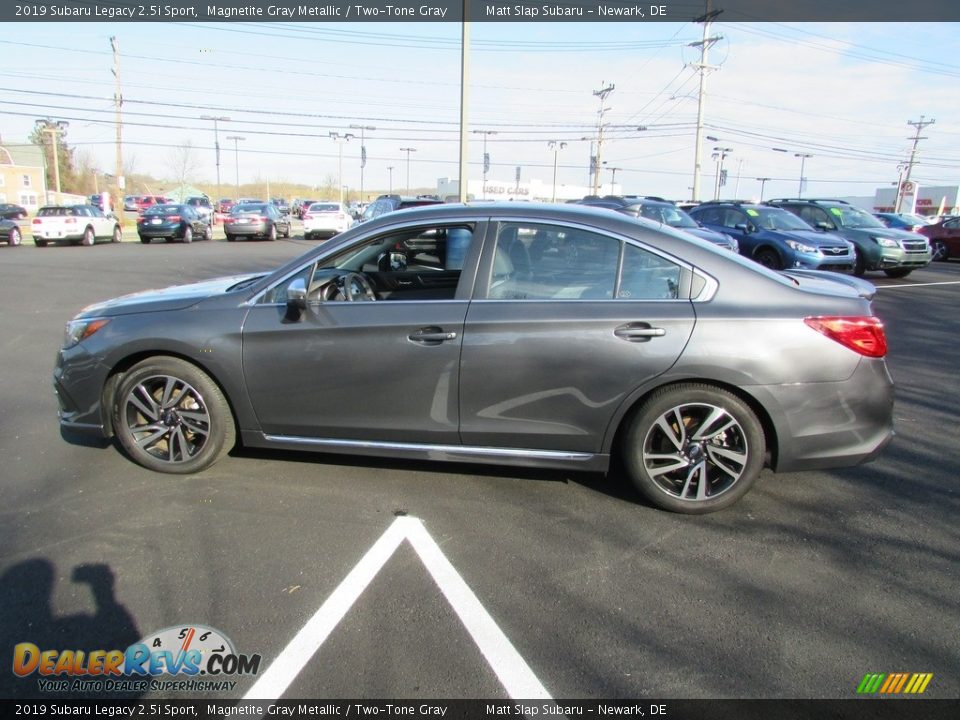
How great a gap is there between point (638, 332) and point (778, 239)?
467 inches

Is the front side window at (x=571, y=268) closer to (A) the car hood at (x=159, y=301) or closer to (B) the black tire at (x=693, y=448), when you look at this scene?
(B) the black tire at (x=693, y=448)

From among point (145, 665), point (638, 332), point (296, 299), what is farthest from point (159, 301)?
point (638, 332)

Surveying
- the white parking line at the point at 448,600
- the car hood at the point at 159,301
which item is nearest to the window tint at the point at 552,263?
the white parking line at the point at 448,600

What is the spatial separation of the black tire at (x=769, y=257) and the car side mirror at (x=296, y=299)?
1246cm

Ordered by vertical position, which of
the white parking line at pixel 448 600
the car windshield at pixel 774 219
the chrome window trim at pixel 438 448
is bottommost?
the white parking line at pixel 448 600

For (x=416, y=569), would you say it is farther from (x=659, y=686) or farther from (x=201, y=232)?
(x=201, y=232)

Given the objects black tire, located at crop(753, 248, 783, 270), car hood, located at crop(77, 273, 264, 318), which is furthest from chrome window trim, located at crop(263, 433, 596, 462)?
black tire, located at crop(753, 248, 783, 270)

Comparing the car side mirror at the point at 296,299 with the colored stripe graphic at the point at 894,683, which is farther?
the car side mirror at the point at 296,299

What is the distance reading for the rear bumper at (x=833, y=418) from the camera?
346cm

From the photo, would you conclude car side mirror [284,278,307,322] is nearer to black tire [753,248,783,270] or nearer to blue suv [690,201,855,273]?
blue suv [690,201,855,273]

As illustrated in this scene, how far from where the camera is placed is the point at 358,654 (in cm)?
249

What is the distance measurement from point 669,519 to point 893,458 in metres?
2.04

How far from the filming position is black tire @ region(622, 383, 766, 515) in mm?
3514

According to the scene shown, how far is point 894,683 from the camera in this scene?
A: 7.81 ft
